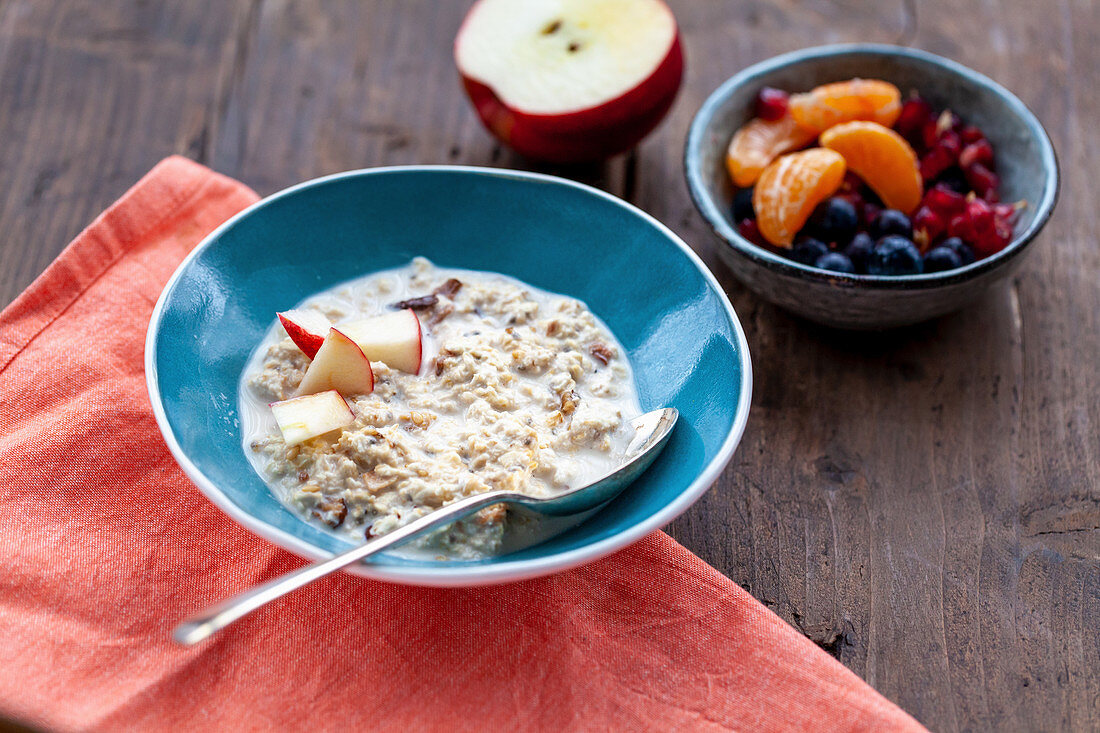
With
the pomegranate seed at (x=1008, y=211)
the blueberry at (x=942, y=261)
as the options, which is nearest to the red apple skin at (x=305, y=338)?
the blueberry at (x=942, y=261)

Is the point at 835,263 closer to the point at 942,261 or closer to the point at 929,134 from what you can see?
the point at 942,261

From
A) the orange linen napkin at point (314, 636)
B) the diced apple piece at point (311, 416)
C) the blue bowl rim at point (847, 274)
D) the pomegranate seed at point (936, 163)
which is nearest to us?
the orange linen napkin at point (314, 636)

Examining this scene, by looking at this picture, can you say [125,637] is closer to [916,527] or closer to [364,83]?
[916,527]

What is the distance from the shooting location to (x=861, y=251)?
63.2 inches

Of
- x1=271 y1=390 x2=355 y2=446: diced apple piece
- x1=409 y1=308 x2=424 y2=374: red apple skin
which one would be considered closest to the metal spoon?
x1=271 y1=390 x2=355 y2=446: diced apple piece

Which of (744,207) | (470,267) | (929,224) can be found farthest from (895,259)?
(470,267)

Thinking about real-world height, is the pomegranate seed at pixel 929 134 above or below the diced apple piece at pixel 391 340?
below

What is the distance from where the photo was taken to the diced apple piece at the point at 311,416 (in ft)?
4.00

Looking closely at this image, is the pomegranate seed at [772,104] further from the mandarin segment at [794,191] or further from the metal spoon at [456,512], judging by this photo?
the metal spoon at [456,512]

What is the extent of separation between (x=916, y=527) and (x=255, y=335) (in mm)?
1036

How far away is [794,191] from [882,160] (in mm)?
201

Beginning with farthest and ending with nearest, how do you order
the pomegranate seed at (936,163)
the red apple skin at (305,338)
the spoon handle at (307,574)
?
the pomegranate seed at (936,163)
the red apple skin at (305,338)
the spoon handle at (307,574)

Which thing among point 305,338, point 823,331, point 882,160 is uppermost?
point 305,338

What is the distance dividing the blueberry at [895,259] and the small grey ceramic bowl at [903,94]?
7 centimetres
